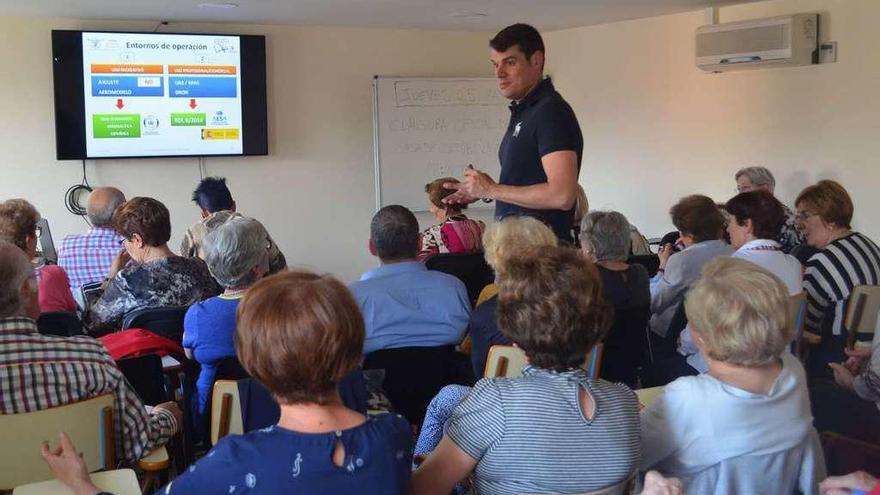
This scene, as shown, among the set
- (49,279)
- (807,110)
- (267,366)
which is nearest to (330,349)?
(267,366)

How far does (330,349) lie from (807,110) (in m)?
→ 5.50

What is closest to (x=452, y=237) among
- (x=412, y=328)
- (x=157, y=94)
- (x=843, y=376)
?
(x=412, y=328)

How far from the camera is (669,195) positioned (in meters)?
7.53

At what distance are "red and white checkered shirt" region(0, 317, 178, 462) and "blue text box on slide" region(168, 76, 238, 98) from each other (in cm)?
524

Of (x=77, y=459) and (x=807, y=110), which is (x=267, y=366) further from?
(x=807, y=110)

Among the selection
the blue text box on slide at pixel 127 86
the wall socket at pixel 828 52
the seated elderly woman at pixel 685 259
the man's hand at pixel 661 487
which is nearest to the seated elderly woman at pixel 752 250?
the seated elderly woman at pixel 685 259

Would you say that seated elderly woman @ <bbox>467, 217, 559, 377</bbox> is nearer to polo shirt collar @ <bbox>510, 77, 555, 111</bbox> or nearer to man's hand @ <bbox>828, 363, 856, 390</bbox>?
polo shirt collar @ <bbox>510, 77, 555, 111</bbox>

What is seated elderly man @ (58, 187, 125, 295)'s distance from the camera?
16.4ft

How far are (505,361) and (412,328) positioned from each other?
68 cm

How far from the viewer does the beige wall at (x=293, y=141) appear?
22.5 feet

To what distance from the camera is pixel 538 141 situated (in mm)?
3441

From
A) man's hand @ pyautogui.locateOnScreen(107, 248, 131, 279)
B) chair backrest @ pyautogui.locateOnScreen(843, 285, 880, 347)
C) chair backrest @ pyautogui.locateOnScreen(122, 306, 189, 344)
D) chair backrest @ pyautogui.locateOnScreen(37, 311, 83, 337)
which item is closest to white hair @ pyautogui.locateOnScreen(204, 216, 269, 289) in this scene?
chair backrest @ pyautogui.locateOnScreen(122, 306, 189, 344)

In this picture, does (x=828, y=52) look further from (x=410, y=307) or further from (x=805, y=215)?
(x=410, y=307)

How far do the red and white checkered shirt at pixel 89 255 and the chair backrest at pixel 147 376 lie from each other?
7.50 ft
